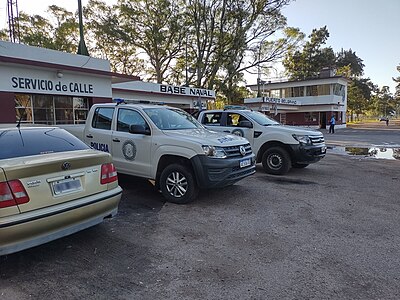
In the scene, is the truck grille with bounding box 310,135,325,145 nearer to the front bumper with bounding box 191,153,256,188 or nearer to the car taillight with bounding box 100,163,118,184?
the front bumper with bounding box 191,153,256,188

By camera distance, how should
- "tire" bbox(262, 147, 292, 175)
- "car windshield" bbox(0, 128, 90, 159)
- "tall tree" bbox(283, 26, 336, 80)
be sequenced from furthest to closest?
"tall tree" bbox(283, 26, 336, 80) → "tire" bbox(262, 147, 292, 175) → "car windshield" bbox(0, 128, 90, 159)

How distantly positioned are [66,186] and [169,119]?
3.15m

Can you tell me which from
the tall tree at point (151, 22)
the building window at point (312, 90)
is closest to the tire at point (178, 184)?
the tall tree at point (151, 22)

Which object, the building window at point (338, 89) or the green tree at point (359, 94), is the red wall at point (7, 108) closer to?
the building window at point (338, 89)

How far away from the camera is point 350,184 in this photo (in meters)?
7.34

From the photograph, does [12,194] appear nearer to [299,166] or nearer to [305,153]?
[305,153]

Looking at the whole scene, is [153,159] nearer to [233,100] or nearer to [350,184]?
[350,184]

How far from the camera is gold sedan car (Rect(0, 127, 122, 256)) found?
3.02m

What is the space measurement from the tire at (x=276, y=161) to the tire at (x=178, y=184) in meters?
3.48

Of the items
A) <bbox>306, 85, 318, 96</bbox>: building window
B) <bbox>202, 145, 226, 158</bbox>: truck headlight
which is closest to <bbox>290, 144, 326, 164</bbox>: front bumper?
<bbox>202, 145, 226, 158</bbox>: truck headlight

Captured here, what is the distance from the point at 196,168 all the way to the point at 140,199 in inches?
57.6

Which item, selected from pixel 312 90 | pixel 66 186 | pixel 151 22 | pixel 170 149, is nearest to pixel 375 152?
pixel 170 149

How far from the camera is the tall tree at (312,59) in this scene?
2176 inches

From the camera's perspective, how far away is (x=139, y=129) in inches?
225
